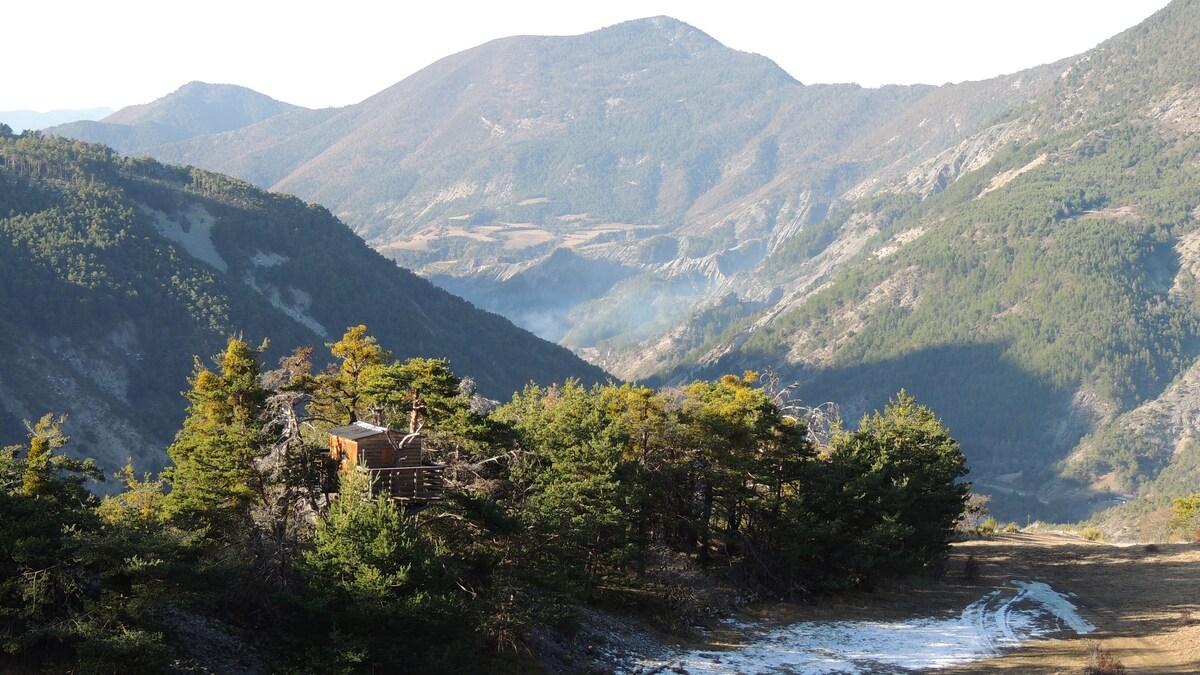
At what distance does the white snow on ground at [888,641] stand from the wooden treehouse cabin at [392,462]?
9.26 m

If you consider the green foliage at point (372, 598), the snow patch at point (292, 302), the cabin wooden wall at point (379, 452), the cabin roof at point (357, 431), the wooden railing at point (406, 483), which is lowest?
the green foliage at point (372, 598)

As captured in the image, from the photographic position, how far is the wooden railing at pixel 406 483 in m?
35.3

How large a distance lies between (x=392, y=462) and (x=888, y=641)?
2140cm

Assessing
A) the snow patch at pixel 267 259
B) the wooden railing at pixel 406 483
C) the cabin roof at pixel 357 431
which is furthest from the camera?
the snow patch at pixel 267 259

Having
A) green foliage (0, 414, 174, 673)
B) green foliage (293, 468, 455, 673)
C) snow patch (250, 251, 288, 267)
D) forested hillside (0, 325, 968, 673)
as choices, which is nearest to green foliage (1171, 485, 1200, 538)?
forested hillside (0, 325, 968, 673)

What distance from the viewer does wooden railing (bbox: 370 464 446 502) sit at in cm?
3531

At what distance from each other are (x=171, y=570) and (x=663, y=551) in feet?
76.7

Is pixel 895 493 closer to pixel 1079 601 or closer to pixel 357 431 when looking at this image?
pixel 1079 601

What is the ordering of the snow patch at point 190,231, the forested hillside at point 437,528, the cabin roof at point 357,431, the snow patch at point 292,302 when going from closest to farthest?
the forested hillside at point 437,528, the cabin roof at point 357,431, the snow patch at point 190,231, the snow patch at point 292,302

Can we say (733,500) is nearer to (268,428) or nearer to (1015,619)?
(1015,619)

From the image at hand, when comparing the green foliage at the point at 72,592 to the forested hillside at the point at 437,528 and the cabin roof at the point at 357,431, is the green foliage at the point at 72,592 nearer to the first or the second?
the forested hillside at the point at 437,528

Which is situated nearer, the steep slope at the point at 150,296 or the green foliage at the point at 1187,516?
the green foliage at the point at 1187,516

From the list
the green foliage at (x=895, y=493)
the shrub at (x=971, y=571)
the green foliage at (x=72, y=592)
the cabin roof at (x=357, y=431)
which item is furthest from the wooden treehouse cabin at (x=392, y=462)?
the shrub at (x=971, y=571)

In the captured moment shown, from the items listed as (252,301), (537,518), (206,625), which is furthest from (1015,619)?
(252,301)
